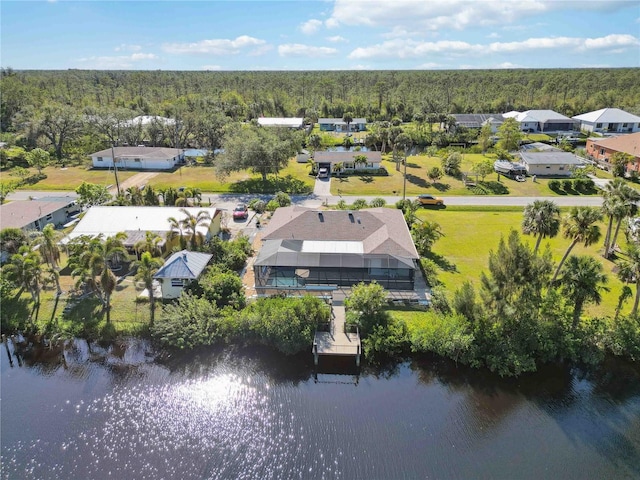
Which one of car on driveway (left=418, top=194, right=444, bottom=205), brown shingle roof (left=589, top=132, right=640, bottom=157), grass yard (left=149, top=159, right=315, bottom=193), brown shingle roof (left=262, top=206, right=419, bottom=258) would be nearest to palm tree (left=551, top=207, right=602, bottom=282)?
brown shingle roof (left=262, top=206, right=419, bottom=258)

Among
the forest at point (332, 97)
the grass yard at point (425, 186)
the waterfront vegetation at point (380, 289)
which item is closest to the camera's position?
the waterfront vegetation at point (380, 289)

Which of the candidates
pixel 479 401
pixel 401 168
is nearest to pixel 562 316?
pixel 479 401

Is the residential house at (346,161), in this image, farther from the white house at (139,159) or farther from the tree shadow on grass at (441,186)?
the white house at (139,159)

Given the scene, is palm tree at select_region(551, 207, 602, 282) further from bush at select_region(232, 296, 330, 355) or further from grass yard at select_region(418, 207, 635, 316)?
bush at select_region(232, 296, 330, 355)

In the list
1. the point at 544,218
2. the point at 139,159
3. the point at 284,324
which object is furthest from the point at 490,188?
the point at 139,159

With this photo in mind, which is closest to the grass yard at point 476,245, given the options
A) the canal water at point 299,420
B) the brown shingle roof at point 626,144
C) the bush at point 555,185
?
the canal water at point 299,420

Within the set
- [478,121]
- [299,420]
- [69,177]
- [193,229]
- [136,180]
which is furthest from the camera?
[478,121]

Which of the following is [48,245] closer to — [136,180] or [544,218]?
[544,218]
